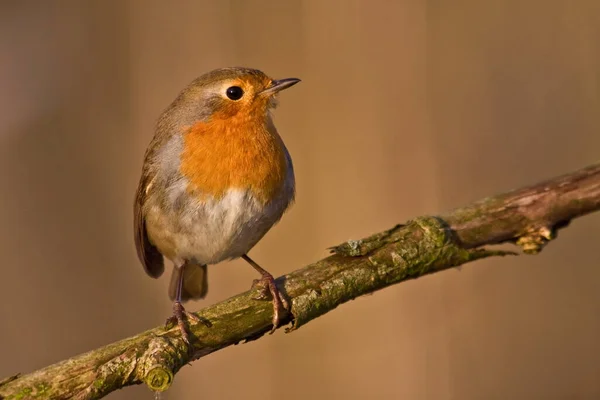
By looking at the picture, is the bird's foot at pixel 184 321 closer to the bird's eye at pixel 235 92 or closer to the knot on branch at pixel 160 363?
the knot on branch at pixel 160 363

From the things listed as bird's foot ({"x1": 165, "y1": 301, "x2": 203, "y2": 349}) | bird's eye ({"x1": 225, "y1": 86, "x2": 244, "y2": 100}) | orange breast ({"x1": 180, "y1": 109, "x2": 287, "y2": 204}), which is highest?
bird's eye ({"x1": 225, "y1": 86, "x2": 244, "y2": 100})

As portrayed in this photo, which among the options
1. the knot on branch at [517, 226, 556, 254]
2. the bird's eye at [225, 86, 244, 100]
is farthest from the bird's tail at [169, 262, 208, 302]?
the knot on branch at [517, 226, 556, 254]

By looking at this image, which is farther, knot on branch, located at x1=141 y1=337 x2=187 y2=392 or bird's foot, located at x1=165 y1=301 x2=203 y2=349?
bird's foot, located at x1=165 y1=301 x2=203 y2=349

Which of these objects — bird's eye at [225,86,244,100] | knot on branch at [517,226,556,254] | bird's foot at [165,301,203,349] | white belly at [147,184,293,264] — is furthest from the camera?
bird's eye at [225,86,244,100]

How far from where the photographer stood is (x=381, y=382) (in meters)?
4.64

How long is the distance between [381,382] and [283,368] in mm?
582

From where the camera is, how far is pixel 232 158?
3230 millimetres

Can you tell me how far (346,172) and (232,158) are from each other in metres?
1.77

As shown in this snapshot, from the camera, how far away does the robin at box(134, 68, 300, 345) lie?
3.22 meters

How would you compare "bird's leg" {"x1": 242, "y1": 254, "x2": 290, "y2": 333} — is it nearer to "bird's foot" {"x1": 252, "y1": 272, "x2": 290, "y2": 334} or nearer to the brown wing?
"bird's foot" {"x1": 252, "y1": 272, "x2": 290, "y2": 334}

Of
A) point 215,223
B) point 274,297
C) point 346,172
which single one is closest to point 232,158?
point 215,223

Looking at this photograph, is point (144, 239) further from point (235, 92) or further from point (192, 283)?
point (235, 92)

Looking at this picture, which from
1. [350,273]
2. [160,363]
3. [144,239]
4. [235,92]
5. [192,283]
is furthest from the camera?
[192,283]

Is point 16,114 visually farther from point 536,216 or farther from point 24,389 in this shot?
point 536,216
